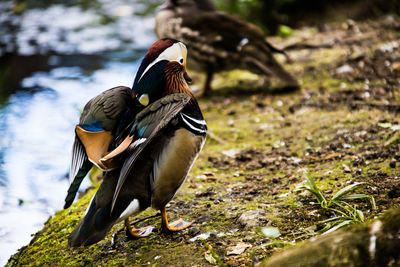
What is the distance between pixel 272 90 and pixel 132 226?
10.4 ft

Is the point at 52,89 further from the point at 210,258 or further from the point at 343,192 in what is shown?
the point at 343,192

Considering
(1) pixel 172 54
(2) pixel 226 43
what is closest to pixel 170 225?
(1) pixel 172 54

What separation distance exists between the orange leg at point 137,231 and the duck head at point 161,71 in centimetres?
84

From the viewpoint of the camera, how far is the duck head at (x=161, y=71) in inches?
101

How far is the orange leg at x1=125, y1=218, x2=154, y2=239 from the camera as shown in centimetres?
265

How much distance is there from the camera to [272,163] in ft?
11.8

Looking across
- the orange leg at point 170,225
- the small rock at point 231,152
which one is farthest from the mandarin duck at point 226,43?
the orange leg at point 170,225

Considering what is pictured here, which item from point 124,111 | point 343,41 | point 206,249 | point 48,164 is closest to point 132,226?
point 206,249

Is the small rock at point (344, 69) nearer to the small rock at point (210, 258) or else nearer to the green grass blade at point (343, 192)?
the green grass blade at point (343, 192)

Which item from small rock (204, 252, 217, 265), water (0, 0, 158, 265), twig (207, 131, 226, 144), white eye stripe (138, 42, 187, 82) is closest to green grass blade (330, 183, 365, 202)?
small rock (204, 252, 217, 265)

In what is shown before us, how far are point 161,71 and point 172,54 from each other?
0.43ft

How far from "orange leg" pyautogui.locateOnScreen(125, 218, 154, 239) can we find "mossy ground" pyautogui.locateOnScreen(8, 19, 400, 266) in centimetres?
5

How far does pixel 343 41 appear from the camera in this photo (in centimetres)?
662

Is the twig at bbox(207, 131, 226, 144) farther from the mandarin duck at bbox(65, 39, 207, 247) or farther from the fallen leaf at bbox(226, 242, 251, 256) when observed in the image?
the fallen leaf at bbox(226, 242, 251, 256)
